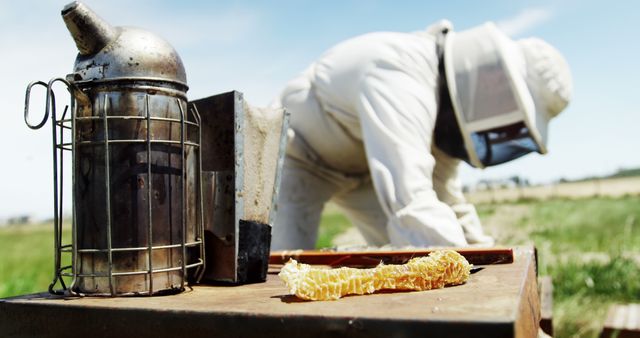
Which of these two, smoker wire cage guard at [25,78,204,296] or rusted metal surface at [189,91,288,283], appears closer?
smoker wire cage guard at [25,78,204,296]

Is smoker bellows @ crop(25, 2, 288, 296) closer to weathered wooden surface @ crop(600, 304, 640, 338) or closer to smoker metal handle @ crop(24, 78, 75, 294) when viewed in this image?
smoker metal handle @ crop(24, 78, 75, 294)

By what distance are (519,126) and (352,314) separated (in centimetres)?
220

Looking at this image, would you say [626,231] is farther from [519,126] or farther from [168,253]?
[168,253]

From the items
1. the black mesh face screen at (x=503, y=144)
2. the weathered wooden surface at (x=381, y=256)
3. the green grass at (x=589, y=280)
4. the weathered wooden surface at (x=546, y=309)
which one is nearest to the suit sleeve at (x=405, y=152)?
the black mesh face screen at (x=503, y=144)

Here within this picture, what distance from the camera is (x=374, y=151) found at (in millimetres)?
2812

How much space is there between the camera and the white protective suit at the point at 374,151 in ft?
8.81

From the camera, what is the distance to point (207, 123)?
1891 mm

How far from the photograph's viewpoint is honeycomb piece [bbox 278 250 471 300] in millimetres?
1389

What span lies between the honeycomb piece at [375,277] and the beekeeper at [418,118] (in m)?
1.01

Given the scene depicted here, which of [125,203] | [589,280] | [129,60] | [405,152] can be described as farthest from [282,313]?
[589,280]

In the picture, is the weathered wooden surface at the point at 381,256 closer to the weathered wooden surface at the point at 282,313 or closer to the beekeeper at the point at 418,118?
the weathered wooden surface at the point at 282,313

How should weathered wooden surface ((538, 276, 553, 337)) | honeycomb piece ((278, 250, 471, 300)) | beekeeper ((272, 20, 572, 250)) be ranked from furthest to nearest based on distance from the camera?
weathered wooden surface ((538, 276, 553, 337))
beekeeper ((272, 20, 572, 250))
honeycomb piece ((278, 250, 471, 300))

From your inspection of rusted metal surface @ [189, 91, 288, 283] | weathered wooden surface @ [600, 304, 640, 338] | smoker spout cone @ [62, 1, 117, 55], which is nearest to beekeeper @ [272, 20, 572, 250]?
weathered wooden surface @ [600, 304, 640, 338]

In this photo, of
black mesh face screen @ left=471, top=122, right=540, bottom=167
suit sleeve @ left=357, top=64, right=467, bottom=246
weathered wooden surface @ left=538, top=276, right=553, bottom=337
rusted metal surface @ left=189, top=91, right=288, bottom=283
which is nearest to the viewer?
rusted metal surface @ left=189, top=91, right=288, bottom=283
